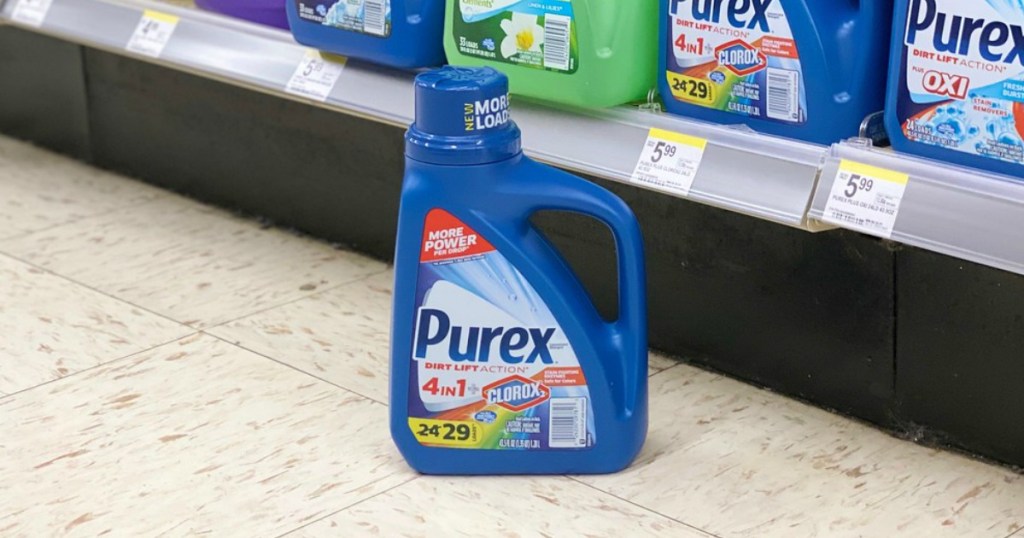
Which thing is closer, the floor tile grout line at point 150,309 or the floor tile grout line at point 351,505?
the floor tile grout line at point 351,505

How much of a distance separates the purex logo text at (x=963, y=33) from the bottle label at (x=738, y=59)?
0.15m

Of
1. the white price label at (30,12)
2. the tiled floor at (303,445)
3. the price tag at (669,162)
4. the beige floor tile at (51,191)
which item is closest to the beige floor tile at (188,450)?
the tiled floor at (303,445)

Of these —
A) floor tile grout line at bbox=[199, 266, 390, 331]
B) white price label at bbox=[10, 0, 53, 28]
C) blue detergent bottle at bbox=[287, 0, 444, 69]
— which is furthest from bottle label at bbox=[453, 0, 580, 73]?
white price label at bbox=[10, 0, 53, 28]

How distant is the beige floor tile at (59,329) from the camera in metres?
2.03

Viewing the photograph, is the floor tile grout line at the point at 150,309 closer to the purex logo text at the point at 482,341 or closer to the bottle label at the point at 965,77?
the purex logo text at the point at 482,341

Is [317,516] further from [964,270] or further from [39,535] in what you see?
[964,270]

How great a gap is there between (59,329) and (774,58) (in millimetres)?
1164

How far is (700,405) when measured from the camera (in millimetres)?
1919

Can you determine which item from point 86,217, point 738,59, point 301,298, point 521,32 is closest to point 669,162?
point 738,59

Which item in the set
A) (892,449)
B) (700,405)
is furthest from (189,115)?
(892,449)

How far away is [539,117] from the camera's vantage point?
1.89m

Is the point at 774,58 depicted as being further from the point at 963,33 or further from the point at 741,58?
the point at 963,33

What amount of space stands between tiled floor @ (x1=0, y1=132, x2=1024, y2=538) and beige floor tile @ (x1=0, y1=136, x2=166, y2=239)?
0.24m

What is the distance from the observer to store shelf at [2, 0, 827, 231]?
163 cm
